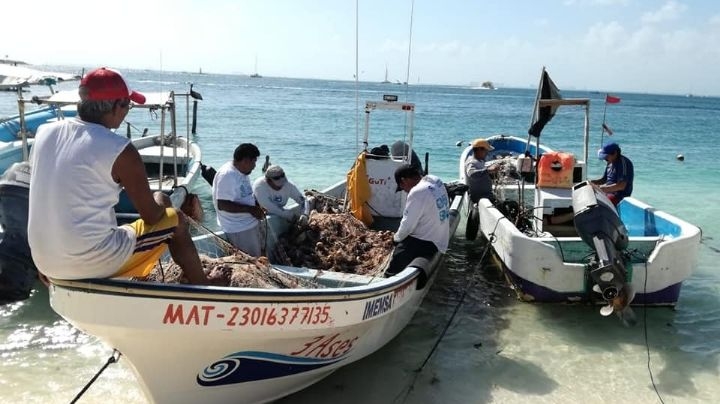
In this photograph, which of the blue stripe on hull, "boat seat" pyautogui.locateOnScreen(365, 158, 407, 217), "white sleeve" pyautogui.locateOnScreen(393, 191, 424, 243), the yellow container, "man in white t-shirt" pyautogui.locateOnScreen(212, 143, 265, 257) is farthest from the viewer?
the yellow container

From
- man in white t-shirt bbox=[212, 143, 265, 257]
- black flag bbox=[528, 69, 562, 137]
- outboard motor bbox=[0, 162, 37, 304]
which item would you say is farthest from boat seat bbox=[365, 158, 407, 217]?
outboard motor bbox=[0, 162, 37, 304]

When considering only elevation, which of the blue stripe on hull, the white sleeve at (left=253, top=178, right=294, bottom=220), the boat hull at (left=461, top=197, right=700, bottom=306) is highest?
the white sleeve at (left=253, top=178, right=294, bottom=220)

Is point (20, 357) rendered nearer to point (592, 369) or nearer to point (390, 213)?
point (390, 213)

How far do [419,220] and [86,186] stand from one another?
11.6 ft

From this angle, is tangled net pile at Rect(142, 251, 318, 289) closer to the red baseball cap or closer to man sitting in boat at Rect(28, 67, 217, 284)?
man sitting in boat at Rect(28, 67, 217, 284)

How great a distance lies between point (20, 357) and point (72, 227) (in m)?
3.59

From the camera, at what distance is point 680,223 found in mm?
7234

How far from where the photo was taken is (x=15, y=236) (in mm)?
6801

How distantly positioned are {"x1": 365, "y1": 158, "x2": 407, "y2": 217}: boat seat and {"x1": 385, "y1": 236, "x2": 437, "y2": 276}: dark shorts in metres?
2.36

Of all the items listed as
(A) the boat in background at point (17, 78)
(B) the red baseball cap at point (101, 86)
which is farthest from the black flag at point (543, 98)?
(A) the boat in background at point (17, 78)

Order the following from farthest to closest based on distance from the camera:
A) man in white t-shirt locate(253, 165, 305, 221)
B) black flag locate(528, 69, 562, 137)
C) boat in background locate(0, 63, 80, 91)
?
1. boat in background locate(0, 63, 80, 91)
2. black flag locate(528, 69, 562, 137)
3. man in white t-shirt locate(253, 165, 305, 221)

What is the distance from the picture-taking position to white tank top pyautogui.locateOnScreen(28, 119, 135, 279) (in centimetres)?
305

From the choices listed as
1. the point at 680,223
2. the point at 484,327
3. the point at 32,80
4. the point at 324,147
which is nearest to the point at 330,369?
the point at 484,327

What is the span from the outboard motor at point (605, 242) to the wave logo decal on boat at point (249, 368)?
295 centimetres
